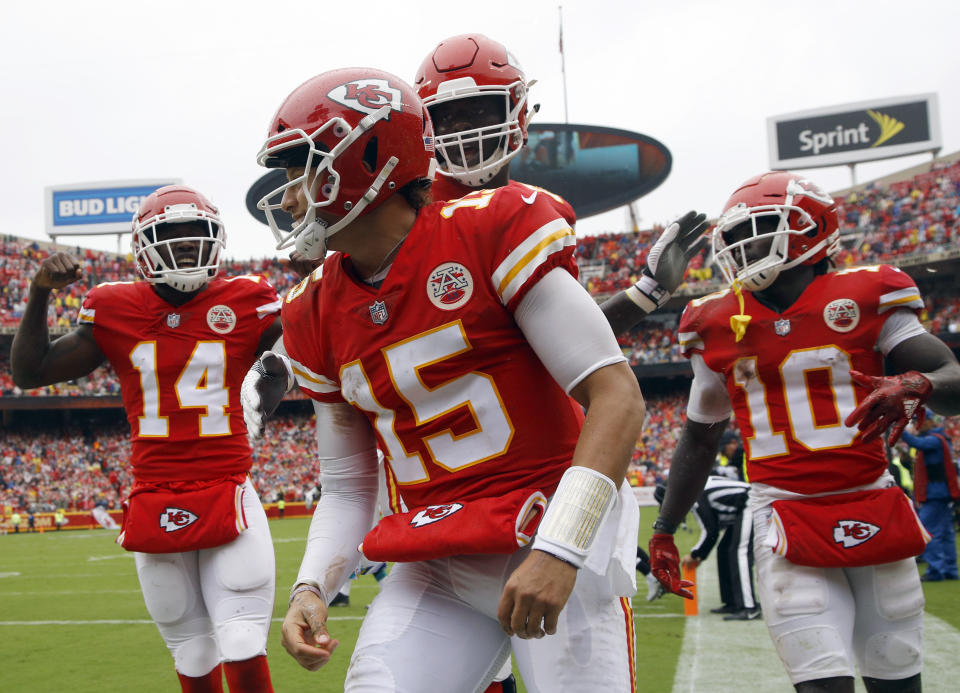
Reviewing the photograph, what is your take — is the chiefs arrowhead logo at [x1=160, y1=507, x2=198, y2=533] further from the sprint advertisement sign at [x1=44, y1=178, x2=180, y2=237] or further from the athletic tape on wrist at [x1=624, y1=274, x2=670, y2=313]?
the sprint advertisement sign at [x1=44, y1=178, x2=180, y2=237]

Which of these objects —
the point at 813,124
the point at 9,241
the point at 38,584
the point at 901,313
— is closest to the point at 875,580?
the point at 901,313

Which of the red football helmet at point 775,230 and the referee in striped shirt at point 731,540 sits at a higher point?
the red football helmet at point 775,230

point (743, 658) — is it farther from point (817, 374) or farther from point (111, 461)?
point (111, 461)

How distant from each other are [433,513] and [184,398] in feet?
7.54

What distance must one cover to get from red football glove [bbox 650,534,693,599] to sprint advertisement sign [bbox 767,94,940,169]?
3318 cm

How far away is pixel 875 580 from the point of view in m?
3.03

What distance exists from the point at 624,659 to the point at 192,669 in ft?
8.21

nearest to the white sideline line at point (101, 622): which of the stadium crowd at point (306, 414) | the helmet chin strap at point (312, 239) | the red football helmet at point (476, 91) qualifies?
the red football helmet at point (476, 91)

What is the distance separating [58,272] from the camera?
3.85m

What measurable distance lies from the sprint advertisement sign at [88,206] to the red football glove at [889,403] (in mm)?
39824

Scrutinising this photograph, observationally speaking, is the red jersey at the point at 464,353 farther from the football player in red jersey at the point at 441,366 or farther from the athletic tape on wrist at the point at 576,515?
the athletic tape on wrist at the point at 576,515

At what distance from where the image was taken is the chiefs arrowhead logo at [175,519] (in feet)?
12.7

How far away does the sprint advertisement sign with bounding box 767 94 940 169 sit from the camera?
33719 millimetres

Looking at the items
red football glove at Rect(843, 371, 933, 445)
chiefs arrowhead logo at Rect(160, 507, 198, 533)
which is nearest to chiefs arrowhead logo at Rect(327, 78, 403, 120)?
red football glove at Rect(843, 371, 933, 445)
